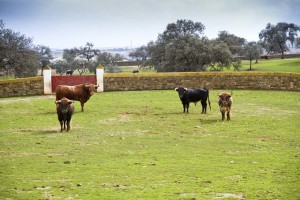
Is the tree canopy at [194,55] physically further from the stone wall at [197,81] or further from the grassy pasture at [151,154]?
the grassy pasture at [151,154]

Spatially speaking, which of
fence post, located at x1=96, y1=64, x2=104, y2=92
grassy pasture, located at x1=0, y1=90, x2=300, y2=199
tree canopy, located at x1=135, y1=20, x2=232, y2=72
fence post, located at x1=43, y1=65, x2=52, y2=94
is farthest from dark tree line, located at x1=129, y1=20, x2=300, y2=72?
grassy pasture, located at x1=0, y1=90, x2=300, y2=199

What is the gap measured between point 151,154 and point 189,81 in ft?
66.3

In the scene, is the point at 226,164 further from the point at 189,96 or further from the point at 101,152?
the point at 189,96

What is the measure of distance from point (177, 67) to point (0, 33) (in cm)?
1836

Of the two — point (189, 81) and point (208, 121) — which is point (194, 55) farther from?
point (208, 121)

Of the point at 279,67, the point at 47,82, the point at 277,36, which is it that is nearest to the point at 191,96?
the point at 47,82

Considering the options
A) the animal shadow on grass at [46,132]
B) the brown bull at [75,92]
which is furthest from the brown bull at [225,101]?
the brown bull at [75,92]

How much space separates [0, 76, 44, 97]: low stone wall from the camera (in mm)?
30938

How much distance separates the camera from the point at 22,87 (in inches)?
1230

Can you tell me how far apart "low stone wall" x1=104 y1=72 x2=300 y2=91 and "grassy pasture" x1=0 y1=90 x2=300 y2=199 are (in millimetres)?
8771

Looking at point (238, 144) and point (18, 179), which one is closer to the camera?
point (18, 179)

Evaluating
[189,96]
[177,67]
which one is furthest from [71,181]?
[177,67]

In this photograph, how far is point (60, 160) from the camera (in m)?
12.5

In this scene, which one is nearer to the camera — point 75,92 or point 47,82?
point 75,92
